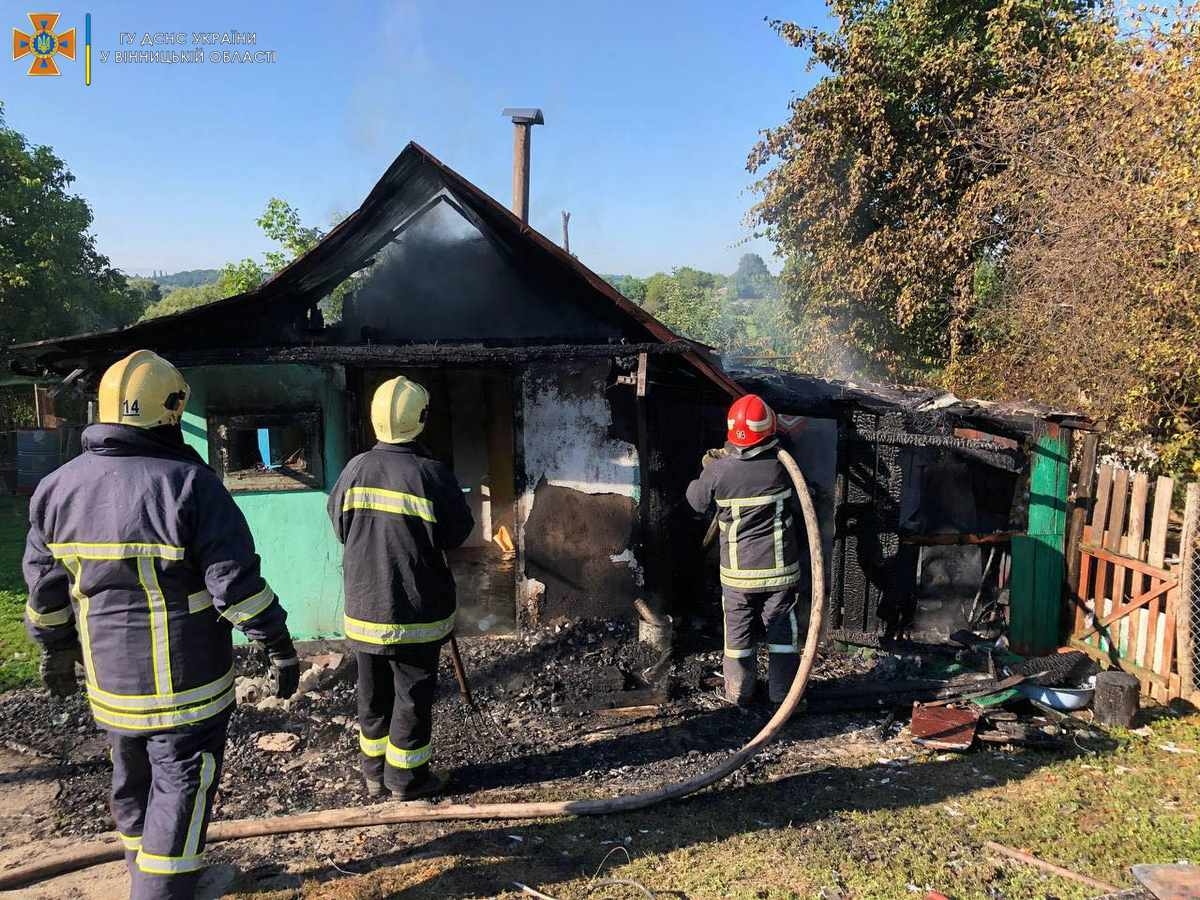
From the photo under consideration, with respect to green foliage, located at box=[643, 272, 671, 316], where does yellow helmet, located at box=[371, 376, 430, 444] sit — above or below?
below

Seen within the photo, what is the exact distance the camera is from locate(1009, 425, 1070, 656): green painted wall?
6.57 m

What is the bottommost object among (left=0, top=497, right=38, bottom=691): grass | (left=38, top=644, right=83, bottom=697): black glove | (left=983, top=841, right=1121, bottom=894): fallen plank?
(left=0, top=497, right=38, bottom=691): grass

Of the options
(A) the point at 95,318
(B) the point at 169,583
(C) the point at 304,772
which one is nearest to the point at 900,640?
(C) the point at 304,772

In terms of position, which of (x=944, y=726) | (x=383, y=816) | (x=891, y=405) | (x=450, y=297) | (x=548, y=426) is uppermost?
(x=450, y=297)

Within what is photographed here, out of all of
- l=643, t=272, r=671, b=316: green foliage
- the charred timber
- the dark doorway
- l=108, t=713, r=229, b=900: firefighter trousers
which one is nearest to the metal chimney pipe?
the dark doorway

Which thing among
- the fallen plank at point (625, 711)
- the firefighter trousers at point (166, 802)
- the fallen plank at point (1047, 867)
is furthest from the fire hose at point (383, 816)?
the fallen plank at point (1047, 867)

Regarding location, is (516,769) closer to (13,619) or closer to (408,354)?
(408,354)

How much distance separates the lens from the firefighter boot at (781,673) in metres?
5.25

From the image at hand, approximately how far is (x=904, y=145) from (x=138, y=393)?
14.5 metres

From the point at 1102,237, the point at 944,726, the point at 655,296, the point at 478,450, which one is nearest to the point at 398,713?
the point at 944,726

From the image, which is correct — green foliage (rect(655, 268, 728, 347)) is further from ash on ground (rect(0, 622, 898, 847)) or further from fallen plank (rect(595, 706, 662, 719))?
fallen plank (rect(595, 706, 662, 719))

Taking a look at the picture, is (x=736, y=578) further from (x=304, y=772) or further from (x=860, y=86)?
(x=860, y=86)

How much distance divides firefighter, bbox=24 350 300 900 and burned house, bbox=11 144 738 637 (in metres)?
2.73

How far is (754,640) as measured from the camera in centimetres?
540
